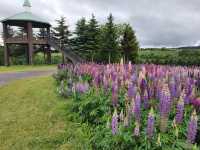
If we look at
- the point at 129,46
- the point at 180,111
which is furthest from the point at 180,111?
the point at 129,46

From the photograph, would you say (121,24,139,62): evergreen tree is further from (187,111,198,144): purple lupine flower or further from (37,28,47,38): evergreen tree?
(187,111,198,144): purple lupine flower

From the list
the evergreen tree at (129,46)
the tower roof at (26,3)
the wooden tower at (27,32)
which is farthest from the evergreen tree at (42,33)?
the evergreen tree at (129,46)

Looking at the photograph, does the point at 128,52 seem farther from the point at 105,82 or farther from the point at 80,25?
the point at 105,82

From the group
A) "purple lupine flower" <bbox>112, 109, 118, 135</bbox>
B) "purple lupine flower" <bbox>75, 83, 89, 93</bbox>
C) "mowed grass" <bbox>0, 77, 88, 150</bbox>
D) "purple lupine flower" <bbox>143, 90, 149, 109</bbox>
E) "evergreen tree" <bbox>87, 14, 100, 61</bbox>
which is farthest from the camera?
"evergreen tree" <bbox>87, 14, 100, 61</bbox>

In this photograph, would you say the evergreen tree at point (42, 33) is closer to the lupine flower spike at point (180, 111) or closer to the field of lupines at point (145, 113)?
the field of lupines at point (145, 113)

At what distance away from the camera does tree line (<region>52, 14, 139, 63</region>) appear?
2827 centimetres

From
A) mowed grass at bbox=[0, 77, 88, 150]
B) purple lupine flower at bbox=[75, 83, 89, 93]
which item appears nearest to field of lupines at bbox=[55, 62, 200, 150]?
purple lupine flower at bbox=[75, 83, 89, 93]

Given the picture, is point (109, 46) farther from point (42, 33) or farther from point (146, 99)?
point (146, 99)

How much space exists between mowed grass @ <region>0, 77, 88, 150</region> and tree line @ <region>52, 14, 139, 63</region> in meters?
17.9

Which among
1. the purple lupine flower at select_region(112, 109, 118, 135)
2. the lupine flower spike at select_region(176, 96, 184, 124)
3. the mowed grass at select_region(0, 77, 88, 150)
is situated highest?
the lupine flower spike at select_region(176, 96, 184, 124)

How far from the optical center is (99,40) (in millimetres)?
30375

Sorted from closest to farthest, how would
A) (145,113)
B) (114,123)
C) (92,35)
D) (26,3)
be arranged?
(114,123), (145,113), (26,3), (92,35)

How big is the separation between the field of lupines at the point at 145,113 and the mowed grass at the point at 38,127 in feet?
1.08

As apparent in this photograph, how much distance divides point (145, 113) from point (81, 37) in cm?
3188
